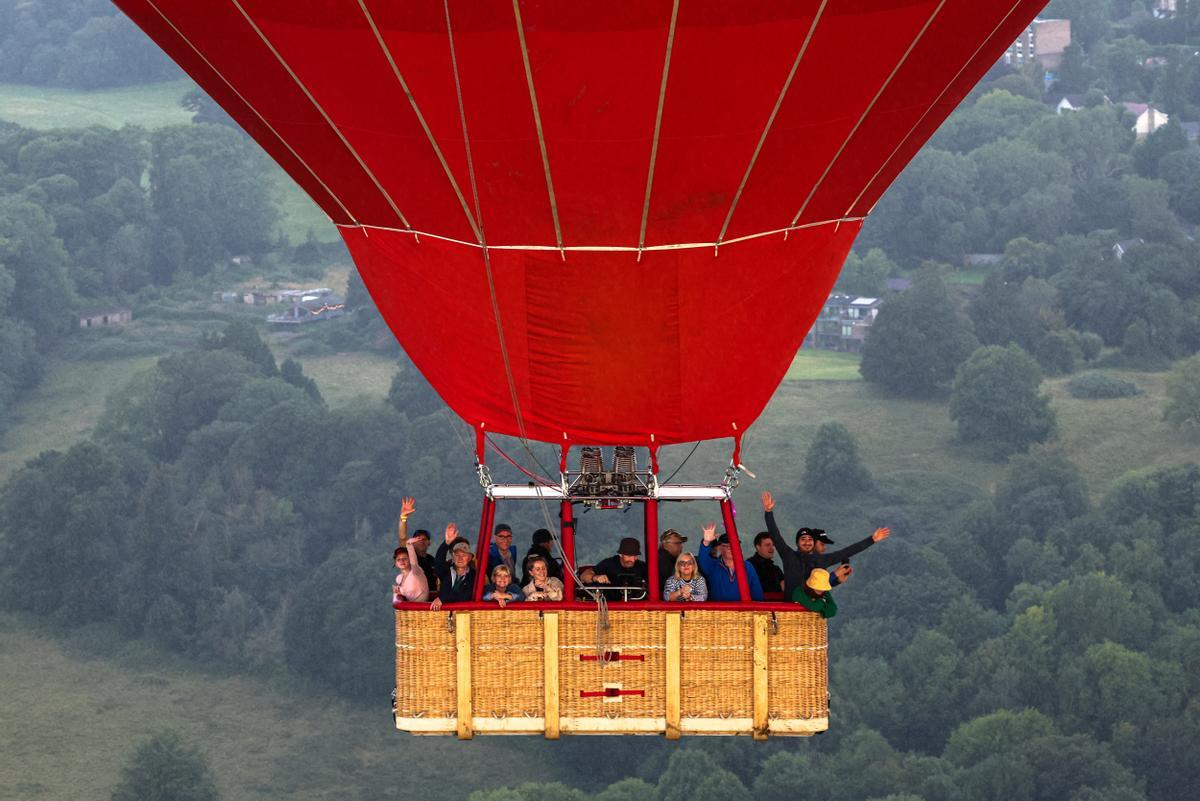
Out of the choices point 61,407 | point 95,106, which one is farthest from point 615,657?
point 95,106

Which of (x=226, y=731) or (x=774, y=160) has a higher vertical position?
(x=774, y=160)

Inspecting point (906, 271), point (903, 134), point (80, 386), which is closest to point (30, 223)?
point (80, 386)

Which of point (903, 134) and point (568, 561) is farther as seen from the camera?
point (903, 134)

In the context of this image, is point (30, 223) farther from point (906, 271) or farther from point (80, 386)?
point (906, 271)

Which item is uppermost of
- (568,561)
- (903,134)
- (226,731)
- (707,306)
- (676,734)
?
(903,134)

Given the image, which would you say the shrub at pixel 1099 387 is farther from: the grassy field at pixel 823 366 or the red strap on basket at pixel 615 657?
the red strap on basket at pixel 615 657

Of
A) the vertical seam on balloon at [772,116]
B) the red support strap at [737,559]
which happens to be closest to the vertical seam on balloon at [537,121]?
the vertical seam on balloon at [772,116]

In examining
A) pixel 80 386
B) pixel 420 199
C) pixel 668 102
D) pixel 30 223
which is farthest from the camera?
pixel 30 223

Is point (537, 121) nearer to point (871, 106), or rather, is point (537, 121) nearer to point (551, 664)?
point (871, 106)

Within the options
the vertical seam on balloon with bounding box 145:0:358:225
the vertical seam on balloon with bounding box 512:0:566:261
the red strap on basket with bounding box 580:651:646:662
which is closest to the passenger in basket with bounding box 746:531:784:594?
the red strap on basket with bounding box 580:651:646:662
